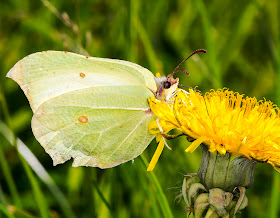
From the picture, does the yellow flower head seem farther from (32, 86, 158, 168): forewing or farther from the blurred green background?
the blurred green background

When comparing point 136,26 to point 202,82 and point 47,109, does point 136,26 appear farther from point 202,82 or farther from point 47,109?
point 47,109

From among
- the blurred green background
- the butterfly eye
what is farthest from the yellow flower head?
the blurred green background

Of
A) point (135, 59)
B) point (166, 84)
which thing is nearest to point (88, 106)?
point (166, 84)

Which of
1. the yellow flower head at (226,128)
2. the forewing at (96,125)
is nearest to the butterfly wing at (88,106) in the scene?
the forewing at (96,125)

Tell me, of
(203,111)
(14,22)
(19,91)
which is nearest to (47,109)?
(203,111)

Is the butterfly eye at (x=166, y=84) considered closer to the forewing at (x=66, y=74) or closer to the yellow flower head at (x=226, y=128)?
the forewing at (x=66, y=74)
